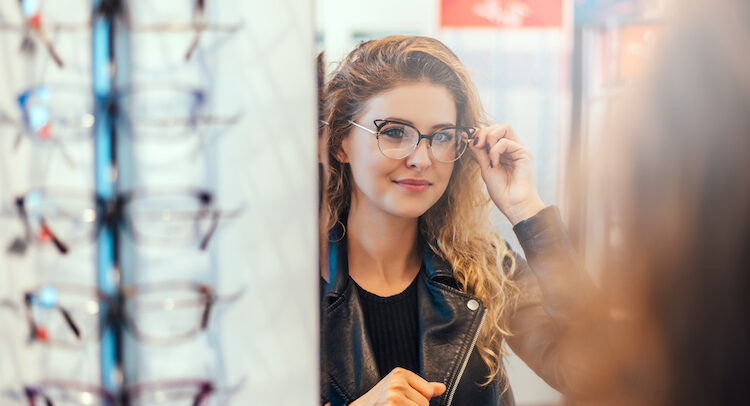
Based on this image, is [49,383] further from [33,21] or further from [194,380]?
[33,21]

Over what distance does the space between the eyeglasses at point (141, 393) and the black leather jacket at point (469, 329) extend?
0.10 meters

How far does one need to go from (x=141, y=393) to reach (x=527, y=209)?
370mm

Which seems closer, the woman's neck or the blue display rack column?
the blue display rack column

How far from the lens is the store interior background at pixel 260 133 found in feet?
1.52

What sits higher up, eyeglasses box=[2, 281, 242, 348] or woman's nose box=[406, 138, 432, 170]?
woman's nose box=[406, 138, 432, 170]

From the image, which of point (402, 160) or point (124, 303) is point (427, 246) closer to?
point (402, 160)

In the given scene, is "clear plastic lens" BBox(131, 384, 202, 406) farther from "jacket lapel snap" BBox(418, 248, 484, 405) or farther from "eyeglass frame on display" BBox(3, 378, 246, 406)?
"jacket lapel snap" BBox(418, 248, 484, 405)

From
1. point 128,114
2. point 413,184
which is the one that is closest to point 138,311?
point 128,114

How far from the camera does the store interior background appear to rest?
1.52 feet

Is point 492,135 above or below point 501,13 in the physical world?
below

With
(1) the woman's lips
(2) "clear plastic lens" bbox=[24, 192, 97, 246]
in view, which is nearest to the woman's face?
(1) the woman's lips

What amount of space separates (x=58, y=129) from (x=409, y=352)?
0.36 metres

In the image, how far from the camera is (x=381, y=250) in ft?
1.81

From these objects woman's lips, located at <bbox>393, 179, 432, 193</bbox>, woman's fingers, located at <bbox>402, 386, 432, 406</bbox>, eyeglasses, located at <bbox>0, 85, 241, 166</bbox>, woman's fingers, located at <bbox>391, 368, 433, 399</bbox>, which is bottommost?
woman's fingers, located at <bbox>402, 386, 432, 406</bbox>
